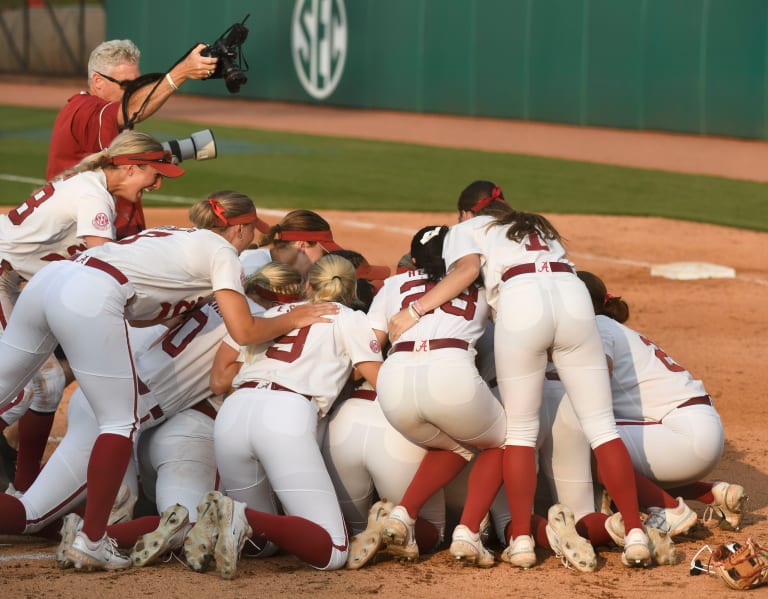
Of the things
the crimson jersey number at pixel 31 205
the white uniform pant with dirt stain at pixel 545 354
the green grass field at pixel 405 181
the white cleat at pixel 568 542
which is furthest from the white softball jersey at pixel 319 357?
the green grass field at pixel 405 181

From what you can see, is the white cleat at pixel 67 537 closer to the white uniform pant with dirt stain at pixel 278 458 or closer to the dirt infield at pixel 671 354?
the dirt infield at pixel 671 354

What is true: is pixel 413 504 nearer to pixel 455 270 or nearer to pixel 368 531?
pixel 368 531

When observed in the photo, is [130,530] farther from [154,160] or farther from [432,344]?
[154,160]

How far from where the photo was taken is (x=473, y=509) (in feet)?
15.5

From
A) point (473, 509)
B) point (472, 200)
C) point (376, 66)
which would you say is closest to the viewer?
point (473, 509)

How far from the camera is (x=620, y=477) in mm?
4691

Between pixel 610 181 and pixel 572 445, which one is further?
pixel 610 181

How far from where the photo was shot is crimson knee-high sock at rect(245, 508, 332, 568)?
4.55m

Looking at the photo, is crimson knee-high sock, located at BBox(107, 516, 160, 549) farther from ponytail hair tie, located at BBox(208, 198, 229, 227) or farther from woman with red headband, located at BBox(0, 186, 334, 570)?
ponytail hair tie, located at BBox(208, 198, 229, 227)

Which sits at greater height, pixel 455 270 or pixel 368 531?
pixel 455 270

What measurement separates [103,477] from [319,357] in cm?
95

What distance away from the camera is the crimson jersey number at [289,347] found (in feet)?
16.3

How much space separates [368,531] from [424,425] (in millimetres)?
447

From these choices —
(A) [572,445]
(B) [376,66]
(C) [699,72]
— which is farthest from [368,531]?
(B) [376,66]
